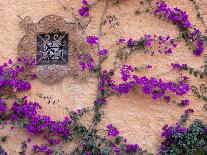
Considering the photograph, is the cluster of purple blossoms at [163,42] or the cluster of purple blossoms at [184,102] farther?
the cluster of purple blossoms at [163,42]

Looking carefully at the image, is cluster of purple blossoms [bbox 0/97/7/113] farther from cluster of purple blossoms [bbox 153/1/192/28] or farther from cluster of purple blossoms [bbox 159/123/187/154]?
cluster of purple blossoms [bbox 153/1/192/28]

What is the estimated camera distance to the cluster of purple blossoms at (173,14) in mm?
4723

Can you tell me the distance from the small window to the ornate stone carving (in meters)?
0.05

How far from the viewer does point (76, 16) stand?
16.4 feet

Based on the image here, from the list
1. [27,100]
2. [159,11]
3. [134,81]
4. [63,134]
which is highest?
[159,11]

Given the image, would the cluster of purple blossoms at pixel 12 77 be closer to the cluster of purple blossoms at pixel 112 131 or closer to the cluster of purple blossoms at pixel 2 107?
the cluster of purple blossoms at pixel 2 107

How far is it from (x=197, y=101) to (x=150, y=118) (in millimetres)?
566

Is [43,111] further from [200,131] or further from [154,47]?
[200,131]

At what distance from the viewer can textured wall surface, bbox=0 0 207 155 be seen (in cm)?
458

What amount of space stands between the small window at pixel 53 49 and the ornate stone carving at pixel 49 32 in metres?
0.05

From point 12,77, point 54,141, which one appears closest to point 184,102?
point 54,141

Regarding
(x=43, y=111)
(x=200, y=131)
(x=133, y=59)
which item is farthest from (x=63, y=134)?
(x=200, y=131)

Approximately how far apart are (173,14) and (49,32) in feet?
5.02

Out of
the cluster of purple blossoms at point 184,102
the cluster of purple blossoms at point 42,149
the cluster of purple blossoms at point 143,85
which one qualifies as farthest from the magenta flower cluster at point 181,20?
the cluster of purple blossoms at point 42,149
